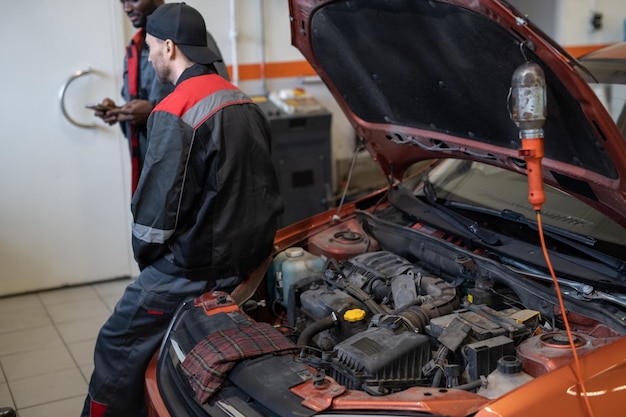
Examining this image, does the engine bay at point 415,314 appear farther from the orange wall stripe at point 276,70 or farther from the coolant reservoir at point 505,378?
the orange wall stripe at point 276,70

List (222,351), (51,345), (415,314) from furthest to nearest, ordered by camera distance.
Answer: (51,345) < (415,314) < (222,351)

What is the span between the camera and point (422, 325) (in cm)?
244

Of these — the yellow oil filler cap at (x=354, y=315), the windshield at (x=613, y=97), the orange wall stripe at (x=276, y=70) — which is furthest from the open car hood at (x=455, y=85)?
the orange wall stripe at (x=276, y=70)

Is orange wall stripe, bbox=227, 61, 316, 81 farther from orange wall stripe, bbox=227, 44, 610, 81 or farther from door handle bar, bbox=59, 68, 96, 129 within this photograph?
door handle bar, bbox=59, 68, 96, 129

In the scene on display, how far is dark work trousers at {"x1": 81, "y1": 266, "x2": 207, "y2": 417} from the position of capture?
291 centimetres

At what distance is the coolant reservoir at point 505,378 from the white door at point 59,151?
3.83 metres

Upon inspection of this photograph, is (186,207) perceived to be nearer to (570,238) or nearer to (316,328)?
(316,328)

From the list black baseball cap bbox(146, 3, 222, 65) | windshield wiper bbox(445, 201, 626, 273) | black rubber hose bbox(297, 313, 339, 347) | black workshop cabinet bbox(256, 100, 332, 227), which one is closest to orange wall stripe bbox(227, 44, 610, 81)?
black workshop cabinet bbox(256, 100, 332, 227)

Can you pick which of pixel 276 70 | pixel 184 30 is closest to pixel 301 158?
pixel 276 70

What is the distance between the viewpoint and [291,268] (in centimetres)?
306

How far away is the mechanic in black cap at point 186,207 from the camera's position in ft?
9.20

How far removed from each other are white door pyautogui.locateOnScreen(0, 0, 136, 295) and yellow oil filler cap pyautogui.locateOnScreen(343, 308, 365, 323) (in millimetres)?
3222

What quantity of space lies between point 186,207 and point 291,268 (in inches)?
20.6

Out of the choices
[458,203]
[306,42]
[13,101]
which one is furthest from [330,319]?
[13,101]
